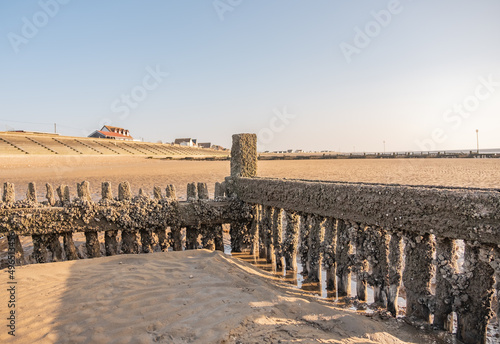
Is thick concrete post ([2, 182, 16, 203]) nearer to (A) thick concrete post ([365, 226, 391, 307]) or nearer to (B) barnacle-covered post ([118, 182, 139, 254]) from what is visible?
(B) barnacle-covered post ([118, 182, 139, 254])

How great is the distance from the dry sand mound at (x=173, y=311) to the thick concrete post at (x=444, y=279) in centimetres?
25

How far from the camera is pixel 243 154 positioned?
5.98 meters

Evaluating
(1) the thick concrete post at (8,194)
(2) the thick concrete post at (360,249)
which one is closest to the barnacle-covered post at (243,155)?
(2) the thick concrete post at (360,249)

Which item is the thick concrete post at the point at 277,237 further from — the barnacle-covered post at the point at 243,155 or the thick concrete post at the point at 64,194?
the thick concrete post at the point at 64,194

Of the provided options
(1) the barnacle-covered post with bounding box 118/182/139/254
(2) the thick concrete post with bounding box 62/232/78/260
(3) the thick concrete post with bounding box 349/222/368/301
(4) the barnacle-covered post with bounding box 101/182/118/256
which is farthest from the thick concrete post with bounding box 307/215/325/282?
(2) the thick concrete post with bounding box 62/232/78/260

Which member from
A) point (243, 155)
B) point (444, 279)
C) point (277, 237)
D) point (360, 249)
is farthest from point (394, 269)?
point (243, 155)

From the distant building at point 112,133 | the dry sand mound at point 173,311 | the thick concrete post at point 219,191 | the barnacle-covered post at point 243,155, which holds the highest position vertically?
the distant building at point 112,133

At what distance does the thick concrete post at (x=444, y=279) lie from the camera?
9.25 feet

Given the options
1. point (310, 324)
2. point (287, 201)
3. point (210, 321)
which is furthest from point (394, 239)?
point (210, 321)

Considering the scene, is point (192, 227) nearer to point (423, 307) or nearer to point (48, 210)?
point (48, 210)

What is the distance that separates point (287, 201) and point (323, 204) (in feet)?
2.46

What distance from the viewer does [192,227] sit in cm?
548

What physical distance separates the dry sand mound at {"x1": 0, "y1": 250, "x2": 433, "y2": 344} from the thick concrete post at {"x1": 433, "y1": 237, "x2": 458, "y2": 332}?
0.25 meters

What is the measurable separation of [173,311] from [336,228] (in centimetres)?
223
